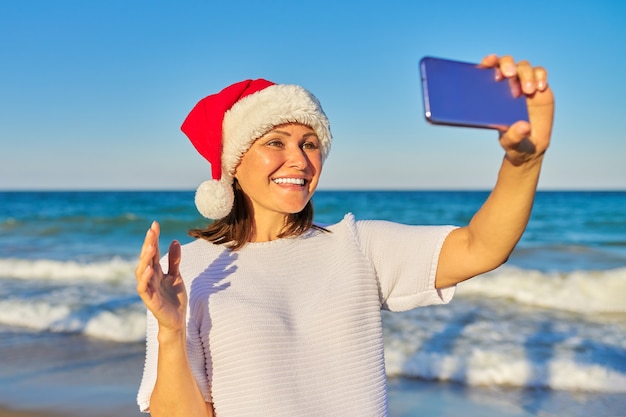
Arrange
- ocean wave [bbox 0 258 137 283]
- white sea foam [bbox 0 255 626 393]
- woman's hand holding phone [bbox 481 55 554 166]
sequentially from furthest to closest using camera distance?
ocean wave [bbox 0 258 137 283], white sea foam [bbox 0 255 626 393], woman's hand holding phone [bbox 481 55 554 166]

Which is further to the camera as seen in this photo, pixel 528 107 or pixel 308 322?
pixel 308 322

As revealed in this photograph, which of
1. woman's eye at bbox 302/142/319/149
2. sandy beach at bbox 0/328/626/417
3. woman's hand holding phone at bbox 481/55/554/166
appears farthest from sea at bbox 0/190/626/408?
woman's hand holding phone at bbox 481/55/554/166

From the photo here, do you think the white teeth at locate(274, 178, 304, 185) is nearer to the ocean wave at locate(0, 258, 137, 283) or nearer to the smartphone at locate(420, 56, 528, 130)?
the smartphone at locate(420, 56, 528, 130)

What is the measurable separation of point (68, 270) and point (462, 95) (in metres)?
10.8

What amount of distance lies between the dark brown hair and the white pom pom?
0.09 ft

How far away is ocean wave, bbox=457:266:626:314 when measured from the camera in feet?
27.0

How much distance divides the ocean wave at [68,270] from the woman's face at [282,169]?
8.16 m

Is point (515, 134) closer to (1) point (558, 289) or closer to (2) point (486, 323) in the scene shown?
(2) point (486, 323)

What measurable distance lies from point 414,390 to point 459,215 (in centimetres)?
2220

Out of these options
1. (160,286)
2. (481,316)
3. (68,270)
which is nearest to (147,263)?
(160,286)

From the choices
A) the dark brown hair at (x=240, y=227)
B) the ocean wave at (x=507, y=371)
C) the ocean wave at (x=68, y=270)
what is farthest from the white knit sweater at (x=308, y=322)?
the ocean wave at (x=68, y=270)

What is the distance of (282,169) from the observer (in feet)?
7.86

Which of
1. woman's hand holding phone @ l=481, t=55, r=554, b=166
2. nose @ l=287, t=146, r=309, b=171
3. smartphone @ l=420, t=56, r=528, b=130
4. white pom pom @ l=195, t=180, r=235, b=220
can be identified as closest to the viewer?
smartphone @ l=420, t=56, r=528, b=130

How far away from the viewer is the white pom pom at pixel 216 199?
2.60 m
